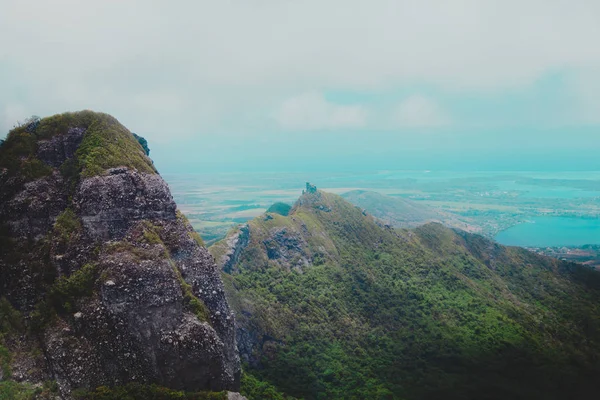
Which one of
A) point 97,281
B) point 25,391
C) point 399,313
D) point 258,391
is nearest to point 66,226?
point 97,281

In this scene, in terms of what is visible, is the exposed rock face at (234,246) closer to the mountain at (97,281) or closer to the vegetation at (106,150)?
the vegetation at (106,150)

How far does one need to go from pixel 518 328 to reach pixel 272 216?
53.9 m

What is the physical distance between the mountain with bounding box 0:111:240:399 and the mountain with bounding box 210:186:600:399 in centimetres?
3220

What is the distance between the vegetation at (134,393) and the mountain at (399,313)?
108 feet

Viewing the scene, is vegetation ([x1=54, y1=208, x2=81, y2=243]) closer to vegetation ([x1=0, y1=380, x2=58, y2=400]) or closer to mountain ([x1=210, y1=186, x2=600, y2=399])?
vegetation ([x1=0, y1=380, x2=58, y2=400])

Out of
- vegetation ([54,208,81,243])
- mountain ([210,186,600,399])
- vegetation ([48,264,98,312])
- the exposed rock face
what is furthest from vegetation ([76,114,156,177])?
the exposed rock face

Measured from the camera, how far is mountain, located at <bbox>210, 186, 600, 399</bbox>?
2174 inches

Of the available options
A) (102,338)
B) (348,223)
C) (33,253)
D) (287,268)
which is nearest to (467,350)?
(287,268)

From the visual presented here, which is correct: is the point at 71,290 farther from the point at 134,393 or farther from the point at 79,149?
the point at 79,149

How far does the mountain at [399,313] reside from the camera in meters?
55.2

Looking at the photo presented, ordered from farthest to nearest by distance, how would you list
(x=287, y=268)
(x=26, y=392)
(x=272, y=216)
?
(x=272, y=216) < (x=287, y=268) < (x=26, y=392)

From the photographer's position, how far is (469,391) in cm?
5322

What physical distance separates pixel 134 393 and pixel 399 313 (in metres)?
59.4

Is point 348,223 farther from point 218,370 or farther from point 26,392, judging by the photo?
point 26,392
